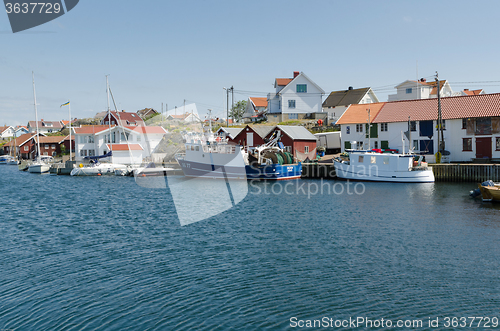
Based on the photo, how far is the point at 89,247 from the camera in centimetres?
1720

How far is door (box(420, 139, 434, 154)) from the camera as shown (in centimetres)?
4531

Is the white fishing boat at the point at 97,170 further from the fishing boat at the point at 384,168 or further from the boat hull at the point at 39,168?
the fishing boat at the point at 384,168

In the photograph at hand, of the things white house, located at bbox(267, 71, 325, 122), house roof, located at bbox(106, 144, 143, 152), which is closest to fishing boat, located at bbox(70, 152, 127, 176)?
house roof, located at bbox(106, 144, 143, 152)

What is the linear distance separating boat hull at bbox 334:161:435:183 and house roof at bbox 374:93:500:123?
32.5 feet

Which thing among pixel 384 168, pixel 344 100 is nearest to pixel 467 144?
pixel 384 168

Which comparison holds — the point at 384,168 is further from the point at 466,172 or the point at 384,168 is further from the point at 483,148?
the point at 483,148

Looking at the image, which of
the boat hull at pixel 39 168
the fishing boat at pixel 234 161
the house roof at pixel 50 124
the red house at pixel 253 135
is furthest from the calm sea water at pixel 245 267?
the house roof at pixel 50 124

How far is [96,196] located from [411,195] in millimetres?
27644

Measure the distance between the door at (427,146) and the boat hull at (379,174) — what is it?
24.7 ft

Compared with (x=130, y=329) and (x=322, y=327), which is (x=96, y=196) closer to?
(x=130, y=329)

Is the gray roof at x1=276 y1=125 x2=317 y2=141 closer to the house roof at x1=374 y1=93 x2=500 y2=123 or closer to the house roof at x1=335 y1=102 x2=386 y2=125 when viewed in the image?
the house roof at x1=335 y1=102 x2=386 y2=125

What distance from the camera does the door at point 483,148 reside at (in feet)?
137

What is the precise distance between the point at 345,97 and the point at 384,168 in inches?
1457

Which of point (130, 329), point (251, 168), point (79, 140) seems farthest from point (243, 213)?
point (79, 140)
